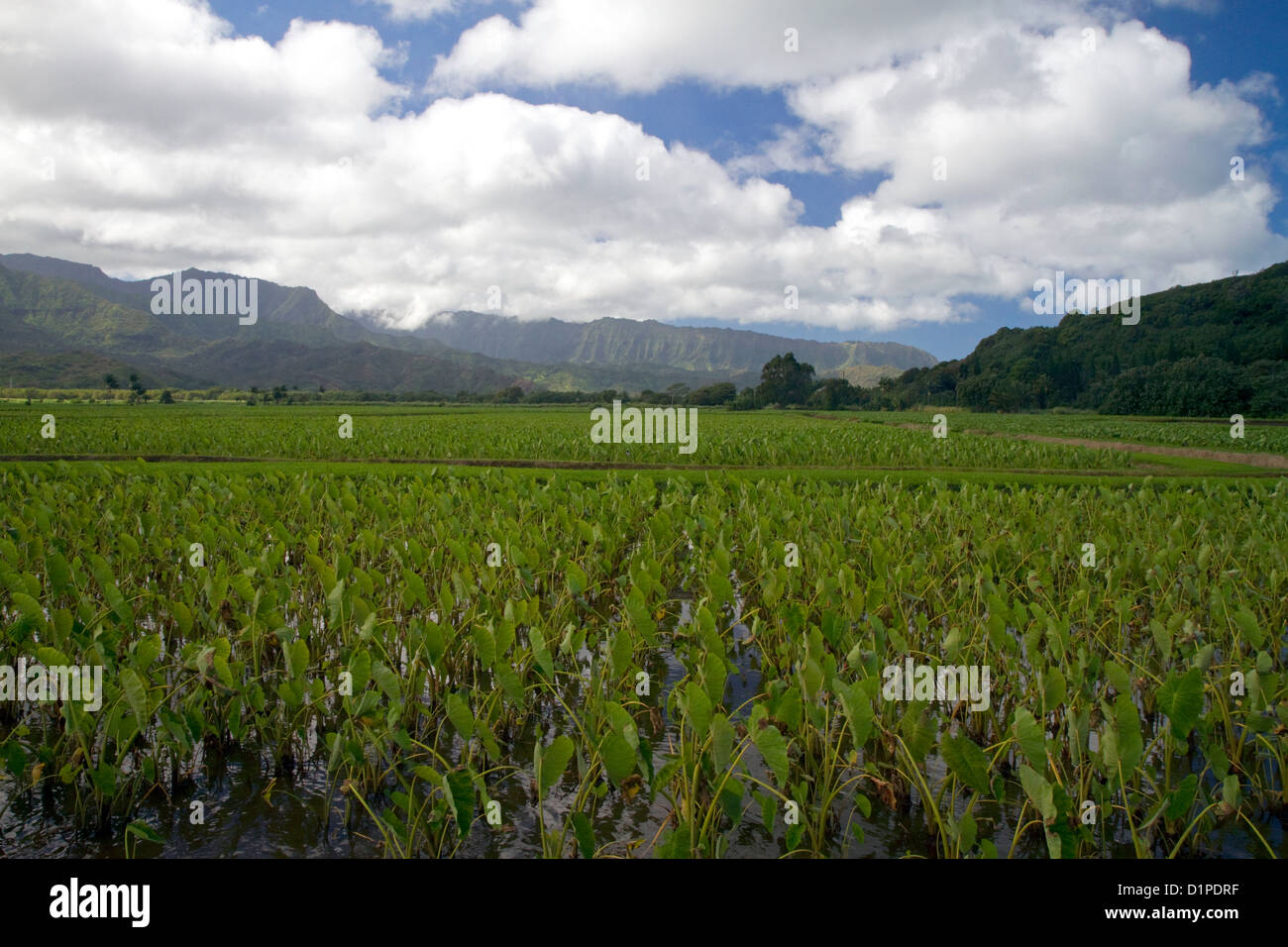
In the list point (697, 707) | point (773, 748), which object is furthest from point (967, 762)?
point (697, 707)

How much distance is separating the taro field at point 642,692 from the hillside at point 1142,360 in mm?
66430

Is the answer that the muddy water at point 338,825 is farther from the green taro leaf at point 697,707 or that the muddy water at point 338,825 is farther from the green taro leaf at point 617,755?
the green taro leaf at point 697,707

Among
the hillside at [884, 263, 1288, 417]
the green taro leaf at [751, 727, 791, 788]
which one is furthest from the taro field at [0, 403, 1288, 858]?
the hillside at [884, 263, 1288, 417]

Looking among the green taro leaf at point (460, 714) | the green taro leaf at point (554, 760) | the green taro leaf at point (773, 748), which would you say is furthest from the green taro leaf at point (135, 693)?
the green taro leaf at point (773, 748)

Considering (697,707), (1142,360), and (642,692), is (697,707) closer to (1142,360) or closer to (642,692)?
(642,692)

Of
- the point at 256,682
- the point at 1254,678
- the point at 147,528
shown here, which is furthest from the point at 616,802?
the point at 147,528

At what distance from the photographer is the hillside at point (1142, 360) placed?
200 ft

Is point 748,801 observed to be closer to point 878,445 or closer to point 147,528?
point 147,528

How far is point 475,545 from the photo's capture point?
5.54 m

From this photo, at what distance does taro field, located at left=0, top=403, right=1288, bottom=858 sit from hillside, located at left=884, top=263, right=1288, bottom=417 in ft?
218

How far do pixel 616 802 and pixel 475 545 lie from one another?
2.74m

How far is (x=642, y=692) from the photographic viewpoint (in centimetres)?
386

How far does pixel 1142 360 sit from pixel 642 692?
92.6 meters

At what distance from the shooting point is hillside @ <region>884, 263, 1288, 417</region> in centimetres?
6100
